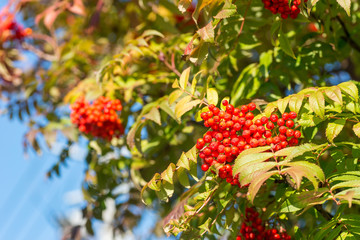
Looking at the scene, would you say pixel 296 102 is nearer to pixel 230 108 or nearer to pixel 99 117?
pixel 230 108

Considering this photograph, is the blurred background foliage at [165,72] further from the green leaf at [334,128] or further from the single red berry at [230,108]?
the green leaf at [334,128]

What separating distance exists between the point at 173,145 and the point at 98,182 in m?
0.67

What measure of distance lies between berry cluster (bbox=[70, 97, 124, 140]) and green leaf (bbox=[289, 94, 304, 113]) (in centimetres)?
147

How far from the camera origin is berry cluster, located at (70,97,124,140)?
2.77m

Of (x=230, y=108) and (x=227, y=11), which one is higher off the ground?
(x=227, y=11)

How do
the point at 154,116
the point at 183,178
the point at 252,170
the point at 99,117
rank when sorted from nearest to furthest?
1. the point at 252,170
2. the point at 183,178
3. the point at 154,116
4. the point at 99,117

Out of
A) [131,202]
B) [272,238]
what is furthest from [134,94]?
[272,238]

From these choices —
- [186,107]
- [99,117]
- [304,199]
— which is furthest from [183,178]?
[99,117]

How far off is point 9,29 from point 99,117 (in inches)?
84.9

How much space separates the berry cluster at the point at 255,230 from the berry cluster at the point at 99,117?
1254mm

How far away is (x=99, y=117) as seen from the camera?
2.77m

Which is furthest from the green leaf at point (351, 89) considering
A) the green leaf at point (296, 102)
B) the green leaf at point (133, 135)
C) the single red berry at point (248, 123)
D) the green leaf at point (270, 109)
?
the green leaf at point (133, 135)

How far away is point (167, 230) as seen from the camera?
1770 millimetres

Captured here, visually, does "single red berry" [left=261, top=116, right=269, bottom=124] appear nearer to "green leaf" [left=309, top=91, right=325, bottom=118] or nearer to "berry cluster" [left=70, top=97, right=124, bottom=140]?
"green leaf" [left=309, top=91, right=325, bottom=118]
